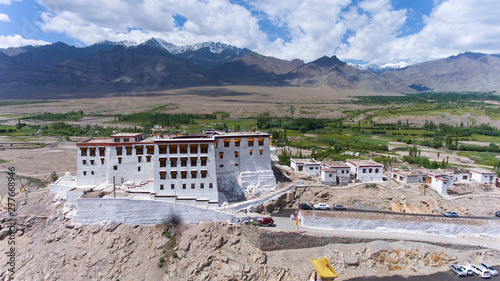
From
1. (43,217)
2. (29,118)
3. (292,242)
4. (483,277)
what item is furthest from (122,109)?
(483,277)

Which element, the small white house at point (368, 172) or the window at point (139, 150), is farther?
the small white house at point (368, 172)

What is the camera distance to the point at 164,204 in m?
28.1

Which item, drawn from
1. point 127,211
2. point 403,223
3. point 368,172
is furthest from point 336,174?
point 127,211

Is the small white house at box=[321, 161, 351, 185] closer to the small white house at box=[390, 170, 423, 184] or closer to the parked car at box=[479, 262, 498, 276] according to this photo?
the small white house at box=[390, 170, 423, 184]

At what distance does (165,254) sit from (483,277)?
2842cm

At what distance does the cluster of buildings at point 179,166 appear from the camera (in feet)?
100

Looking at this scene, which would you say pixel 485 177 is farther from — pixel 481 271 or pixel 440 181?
pixel 481 271

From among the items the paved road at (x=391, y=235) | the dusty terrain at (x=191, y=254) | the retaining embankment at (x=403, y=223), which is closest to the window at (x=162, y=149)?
the dusty terrain at (x=191, y=254)

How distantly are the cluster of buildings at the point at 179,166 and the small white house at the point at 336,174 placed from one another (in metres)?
8.95

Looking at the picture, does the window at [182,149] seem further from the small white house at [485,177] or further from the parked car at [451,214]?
the small white house at [485,177]

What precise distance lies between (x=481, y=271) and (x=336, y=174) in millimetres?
18237

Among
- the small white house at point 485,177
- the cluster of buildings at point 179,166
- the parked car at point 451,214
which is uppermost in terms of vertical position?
the cluster of buildings at point 179,166

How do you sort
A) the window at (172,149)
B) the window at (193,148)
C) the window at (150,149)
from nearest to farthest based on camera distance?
1. the window at (172,149)
2. the window at (193,148)
3. the window at (150,149)

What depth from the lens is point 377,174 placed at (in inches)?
1620
